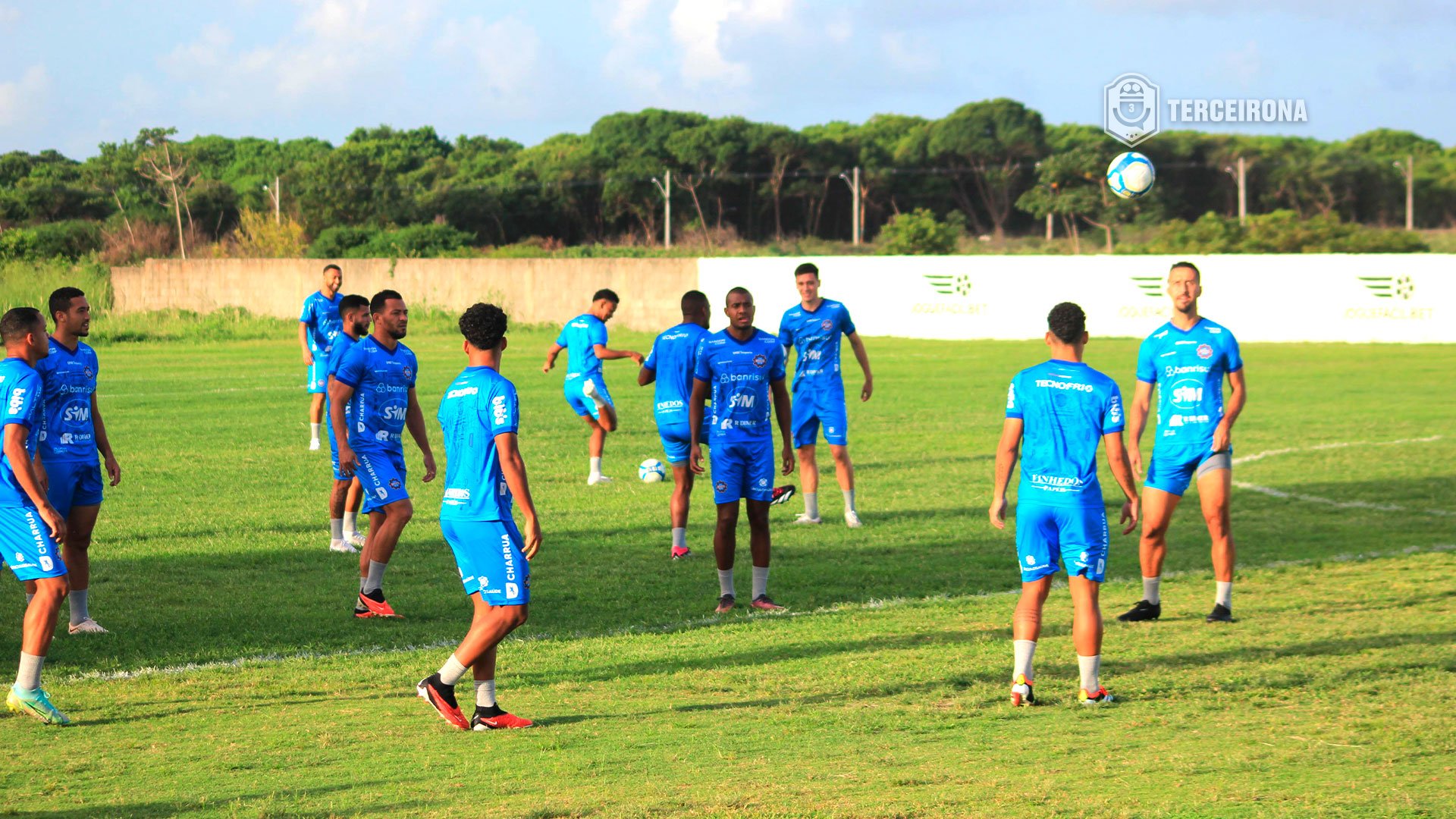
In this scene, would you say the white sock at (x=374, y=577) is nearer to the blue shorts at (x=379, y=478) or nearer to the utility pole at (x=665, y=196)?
the blue shorts at (x=379, y=478)

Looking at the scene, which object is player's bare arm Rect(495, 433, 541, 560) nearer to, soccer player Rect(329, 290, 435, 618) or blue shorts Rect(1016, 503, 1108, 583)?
blue shorts Rect(1016, 503, 1108, 583)

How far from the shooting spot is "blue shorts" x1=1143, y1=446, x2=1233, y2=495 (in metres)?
8.95

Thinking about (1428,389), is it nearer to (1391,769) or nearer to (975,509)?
(975,509)

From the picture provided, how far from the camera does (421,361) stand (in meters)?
33.8

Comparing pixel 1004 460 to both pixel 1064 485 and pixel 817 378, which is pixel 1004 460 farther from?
pixel 817 378

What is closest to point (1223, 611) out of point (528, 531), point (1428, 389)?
point (528, 531)

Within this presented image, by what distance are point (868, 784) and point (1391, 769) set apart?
217cm

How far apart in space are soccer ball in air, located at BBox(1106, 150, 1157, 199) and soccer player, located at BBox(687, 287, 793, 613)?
16.7ft

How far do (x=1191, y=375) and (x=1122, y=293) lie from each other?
29264 millimetres

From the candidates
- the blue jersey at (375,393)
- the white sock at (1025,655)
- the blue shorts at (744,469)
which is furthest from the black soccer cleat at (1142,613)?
the blue jersey at (375,393)

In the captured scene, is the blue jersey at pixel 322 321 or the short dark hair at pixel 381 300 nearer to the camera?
the short dark hair at pixel 381 300

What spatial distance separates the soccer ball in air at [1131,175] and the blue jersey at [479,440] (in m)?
8.21

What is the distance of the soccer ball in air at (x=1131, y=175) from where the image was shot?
515 inches

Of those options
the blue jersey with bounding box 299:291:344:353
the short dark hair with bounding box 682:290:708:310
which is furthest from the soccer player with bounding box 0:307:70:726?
the blue jersey with bounding box 299:291:344:353
